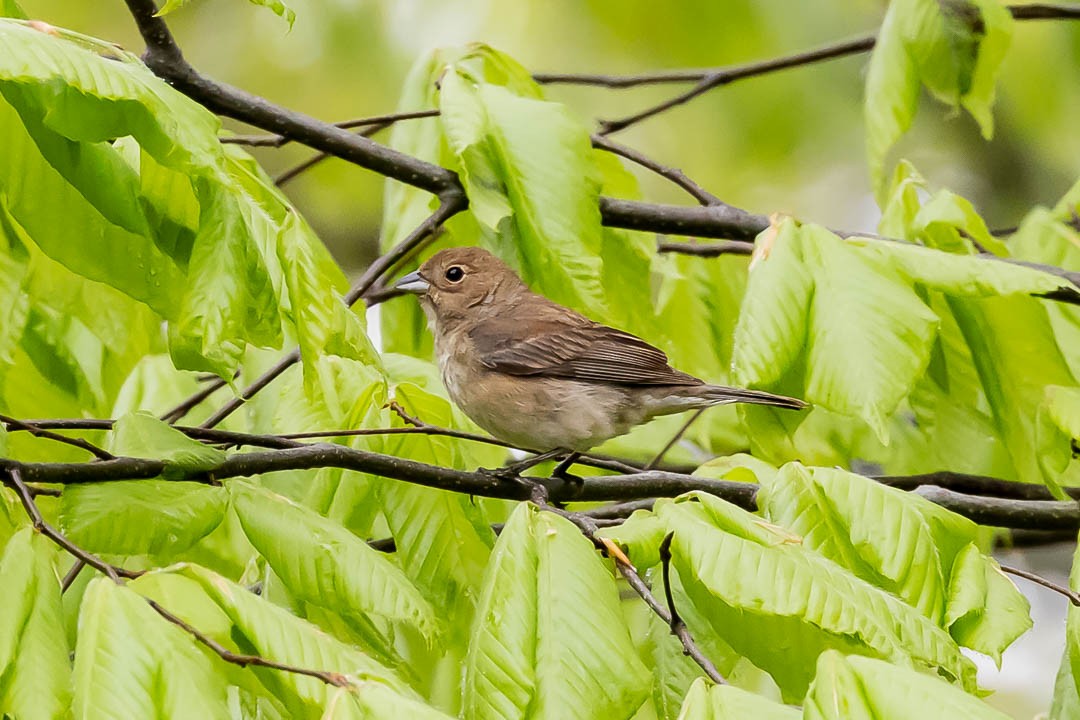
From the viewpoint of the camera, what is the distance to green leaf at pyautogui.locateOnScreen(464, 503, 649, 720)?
2.31 metres

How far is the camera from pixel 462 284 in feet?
19.1

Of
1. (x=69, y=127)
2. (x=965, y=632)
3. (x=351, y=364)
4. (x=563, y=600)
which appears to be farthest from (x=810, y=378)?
(x=69, y=127)

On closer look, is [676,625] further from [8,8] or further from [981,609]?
[8,8]

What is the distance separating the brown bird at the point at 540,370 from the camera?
17.0ft

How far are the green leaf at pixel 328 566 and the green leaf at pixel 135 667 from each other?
61 centimetres

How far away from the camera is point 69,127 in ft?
8.40

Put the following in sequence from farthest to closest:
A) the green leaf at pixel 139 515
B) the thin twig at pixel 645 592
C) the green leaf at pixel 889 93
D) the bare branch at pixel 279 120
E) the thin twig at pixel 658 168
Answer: the green leaf at pixel 889 93, the thin twig at pixel 658 168, the bare branch at pixel 279 120, the green leaf at pixel 139 515, the thin twig at pixel 645 592

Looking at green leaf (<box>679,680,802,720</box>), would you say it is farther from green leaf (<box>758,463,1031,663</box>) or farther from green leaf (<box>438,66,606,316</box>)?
green leaf (<box>438,66,606,316</box>)

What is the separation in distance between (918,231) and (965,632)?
1888mm

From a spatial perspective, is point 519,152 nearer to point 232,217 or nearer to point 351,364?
point 351,364

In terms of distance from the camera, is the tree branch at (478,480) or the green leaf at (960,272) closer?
the tree branch at (478,480)

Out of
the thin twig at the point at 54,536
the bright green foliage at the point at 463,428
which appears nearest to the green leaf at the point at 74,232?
the bright green foliage at the point at 463,428

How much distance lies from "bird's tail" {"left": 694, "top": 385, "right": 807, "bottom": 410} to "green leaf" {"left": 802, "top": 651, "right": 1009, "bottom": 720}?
1.31m

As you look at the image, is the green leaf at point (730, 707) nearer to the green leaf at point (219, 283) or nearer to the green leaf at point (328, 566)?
the green leaf at point (328, 566)
